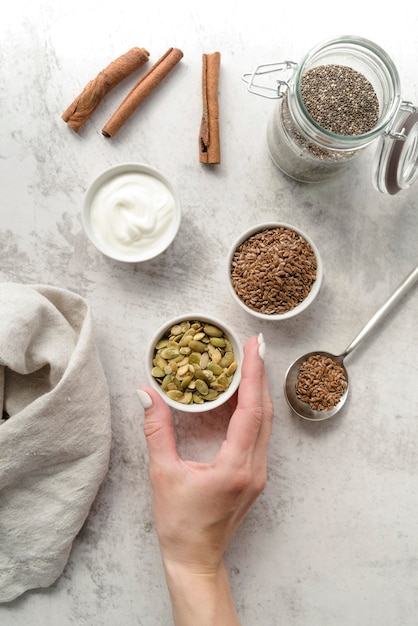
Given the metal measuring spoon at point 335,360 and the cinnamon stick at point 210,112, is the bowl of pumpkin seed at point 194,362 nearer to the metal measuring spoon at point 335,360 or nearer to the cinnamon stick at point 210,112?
the metal measuring spoon at point 335,360

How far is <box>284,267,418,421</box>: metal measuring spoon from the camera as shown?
1.37 meters

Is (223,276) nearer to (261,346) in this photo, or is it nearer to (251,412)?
(261,346)

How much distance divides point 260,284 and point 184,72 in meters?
0.64

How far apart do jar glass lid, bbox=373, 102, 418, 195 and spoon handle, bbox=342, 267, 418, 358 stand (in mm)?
255

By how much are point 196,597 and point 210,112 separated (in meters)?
1.24

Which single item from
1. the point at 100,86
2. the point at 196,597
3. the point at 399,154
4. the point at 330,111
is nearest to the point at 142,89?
the point at 100,86

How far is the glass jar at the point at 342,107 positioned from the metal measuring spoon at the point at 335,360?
28cm

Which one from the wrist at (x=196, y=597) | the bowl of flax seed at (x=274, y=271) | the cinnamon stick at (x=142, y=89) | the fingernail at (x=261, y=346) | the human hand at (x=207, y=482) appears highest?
the cinnamon stick at (x=142, y=89)

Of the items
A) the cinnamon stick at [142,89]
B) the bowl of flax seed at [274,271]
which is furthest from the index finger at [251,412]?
the cinnamon stick at [142,89]

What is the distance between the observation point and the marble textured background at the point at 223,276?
1.40m

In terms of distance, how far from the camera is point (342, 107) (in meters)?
1.22

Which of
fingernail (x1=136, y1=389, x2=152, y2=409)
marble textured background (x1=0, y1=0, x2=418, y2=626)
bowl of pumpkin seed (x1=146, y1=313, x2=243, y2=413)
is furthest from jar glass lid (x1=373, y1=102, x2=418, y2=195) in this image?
fingernail (x1=136, y1=389, x2=152, y2=409)

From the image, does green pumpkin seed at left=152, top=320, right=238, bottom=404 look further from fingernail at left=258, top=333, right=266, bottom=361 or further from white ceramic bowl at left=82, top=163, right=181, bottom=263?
white ceramic bowl at left=82, top=163, right=181, bottom=263

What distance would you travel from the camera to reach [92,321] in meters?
1.32
